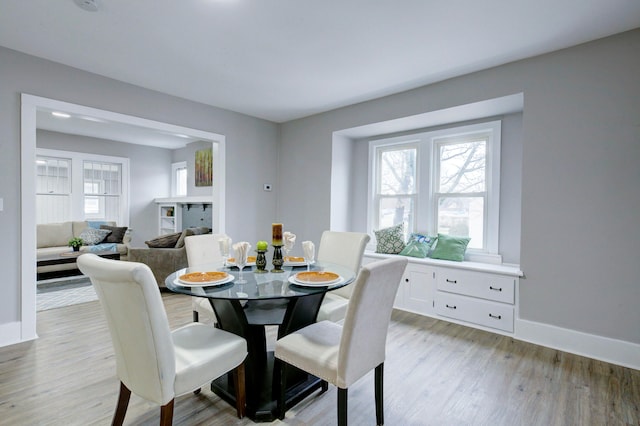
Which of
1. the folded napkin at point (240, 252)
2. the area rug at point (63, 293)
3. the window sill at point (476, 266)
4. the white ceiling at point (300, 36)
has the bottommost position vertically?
the area rug at point (63, 293)

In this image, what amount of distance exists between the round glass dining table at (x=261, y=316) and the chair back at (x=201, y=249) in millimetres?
502

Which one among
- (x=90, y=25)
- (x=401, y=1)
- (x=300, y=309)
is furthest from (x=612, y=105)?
(x=90, y=25)

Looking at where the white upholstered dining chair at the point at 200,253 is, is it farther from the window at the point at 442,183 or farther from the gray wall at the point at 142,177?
the gray wall at the point at 142,177


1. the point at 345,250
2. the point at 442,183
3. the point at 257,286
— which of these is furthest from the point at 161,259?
the point at 442,183

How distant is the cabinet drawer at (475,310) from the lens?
301cm

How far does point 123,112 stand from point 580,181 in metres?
4.46

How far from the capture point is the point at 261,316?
208 cm

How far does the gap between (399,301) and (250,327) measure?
2.30 meters

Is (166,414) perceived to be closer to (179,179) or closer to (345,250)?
(345,250)

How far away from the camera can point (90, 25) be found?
238 centimetres

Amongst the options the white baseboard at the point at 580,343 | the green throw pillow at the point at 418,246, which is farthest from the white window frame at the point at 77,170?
the white baseboard at the point at 580,343

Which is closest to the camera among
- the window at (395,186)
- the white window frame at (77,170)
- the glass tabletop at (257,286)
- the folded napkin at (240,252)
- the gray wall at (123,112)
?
the glass tabletop at (257,286)

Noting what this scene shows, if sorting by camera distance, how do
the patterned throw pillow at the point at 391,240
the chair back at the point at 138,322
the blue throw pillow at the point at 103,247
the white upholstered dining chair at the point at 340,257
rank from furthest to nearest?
the blue throw pillow at the point at 103,247, the patterned throw pillow at the point at 391,240, the white upholstered dining chair at the point at 340,257, the chair back at the point at 138,322

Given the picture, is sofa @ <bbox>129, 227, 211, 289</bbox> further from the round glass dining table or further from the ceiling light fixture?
the ceiling light fixture
